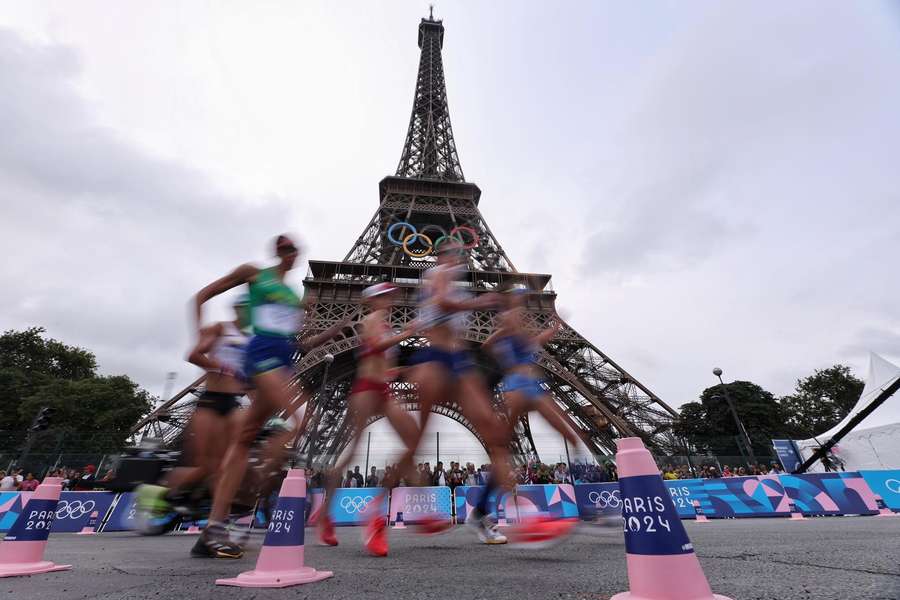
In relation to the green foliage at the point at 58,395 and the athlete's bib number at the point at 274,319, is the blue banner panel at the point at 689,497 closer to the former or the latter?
the athlete's bib number at the point at 274,319

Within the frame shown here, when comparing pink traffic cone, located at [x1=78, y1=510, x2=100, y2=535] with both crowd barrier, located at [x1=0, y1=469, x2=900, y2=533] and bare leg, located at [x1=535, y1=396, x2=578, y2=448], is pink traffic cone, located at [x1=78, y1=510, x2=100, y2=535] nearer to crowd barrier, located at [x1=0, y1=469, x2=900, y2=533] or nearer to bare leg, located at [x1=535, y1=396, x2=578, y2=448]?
crowd barrier, located at [x1=0, y1=469, x2=900, y2=533]

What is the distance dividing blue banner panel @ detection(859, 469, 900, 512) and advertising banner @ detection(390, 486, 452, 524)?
9.03 metres

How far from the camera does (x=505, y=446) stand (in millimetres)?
3744

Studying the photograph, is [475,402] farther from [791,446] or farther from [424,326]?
[791,446]

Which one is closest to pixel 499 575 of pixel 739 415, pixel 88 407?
pixel 739 415

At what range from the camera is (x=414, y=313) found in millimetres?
22219

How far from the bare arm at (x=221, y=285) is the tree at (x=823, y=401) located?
49996 mm

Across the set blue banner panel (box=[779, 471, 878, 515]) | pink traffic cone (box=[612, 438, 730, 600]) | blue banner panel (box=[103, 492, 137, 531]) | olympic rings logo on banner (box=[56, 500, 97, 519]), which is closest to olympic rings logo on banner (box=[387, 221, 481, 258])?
blue banner panel (box=[103, 492, 137, 531])

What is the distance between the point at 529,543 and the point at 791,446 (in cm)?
1785

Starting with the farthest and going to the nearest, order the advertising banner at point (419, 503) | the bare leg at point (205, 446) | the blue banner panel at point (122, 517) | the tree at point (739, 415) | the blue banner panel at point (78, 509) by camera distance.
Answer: the tree at point (739, 415)
the advertising banner at point (419, 503)
the blue banner panel at point (122, 517)
the blue banner panel at point (78, 509)
the bare leg at point (205, 446)

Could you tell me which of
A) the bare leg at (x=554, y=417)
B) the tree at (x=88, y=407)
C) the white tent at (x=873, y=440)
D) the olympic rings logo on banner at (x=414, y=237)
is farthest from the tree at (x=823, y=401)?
the tree at (x=88, y=407)

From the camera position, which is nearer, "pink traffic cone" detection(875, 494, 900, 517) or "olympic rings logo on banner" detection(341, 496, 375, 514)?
"pink traffic cone" detection(875, 494, 900, 517)

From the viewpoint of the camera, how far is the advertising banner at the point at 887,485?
877 centimetres

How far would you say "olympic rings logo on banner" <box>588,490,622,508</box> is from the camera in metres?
8.92
